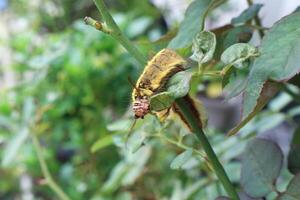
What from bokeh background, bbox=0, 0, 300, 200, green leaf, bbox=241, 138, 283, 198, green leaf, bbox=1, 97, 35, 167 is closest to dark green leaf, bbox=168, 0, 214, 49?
green leaf, bbox=241, 138, 283, 198

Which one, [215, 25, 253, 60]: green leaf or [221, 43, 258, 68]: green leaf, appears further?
[215, 25, 253, 60]: green leaf

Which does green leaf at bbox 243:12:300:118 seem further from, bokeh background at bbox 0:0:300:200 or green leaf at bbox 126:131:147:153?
bokeh background at bbox 0:0:300:200

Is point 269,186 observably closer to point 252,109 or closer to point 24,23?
point 252,109

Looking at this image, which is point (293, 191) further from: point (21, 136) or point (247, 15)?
point (21, 136)

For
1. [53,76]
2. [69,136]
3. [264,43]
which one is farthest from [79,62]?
[264,43]

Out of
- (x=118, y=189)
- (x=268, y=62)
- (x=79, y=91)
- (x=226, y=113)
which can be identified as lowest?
(x=226, y=113)

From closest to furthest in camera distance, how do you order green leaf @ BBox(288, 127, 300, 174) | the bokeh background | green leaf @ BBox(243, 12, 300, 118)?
green leaf @ BBox(243, 12, 300, 118)
green leaf @ BBox(288, 127, 300, 174)
the bokeh background
